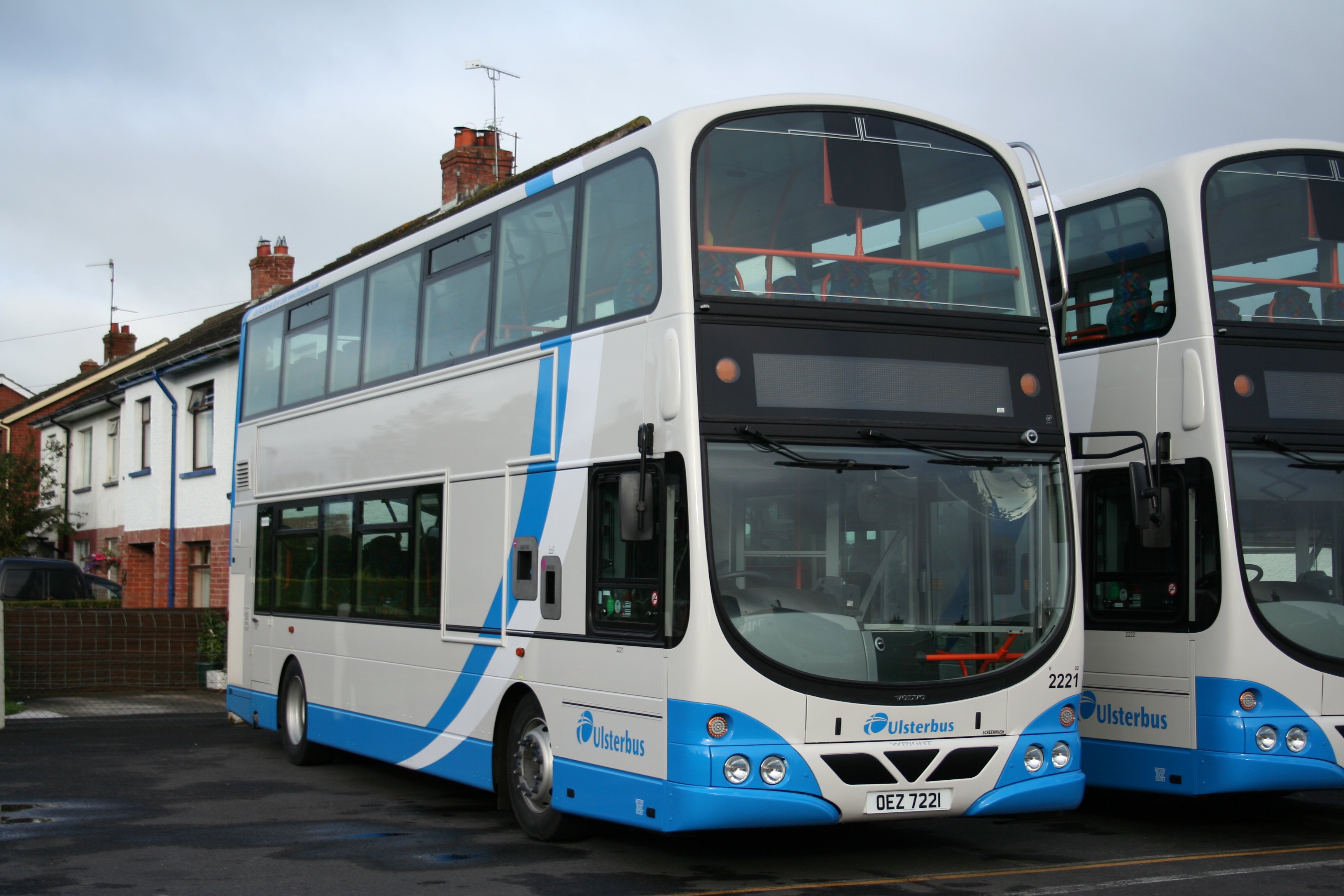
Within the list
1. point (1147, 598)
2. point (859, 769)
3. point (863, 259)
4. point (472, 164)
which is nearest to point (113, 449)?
point (472, 164)

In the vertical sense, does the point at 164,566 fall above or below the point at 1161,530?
above

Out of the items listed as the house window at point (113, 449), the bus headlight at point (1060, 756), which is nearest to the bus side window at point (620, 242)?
the bus headlight at point (1060, 756)

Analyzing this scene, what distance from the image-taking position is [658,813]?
7586 mm

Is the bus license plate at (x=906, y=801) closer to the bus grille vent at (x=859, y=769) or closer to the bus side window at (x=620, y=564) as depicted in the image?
the bus grille vent at (x=859, y=769)

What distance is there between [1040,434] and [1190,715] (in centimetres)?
217

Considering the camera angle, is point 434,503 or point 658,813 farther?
point 434,503

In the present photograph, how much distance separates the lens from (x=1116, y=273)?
10.2m

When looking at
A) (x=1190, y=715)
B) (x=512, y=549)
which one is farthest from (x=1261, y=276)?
(x=512, y=549)

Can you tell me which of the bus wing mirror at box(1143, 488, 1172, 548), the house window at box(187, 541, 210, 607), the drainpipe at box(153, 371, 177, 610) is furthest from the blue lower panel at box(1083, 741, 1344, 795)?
the drainpipe at box(153, 371, 177, 610)

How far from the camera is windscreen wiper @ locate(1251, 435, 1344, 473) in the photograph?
29.7 feet

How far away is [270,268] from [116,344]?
1807cm

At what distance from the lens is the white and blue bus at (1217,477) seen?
8812 millimetres

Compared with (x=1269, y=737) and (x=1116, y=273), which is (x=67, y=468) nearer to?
(x=1116, y=273)

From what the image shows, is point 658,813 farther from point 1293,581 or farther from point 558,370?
point 1293,581
